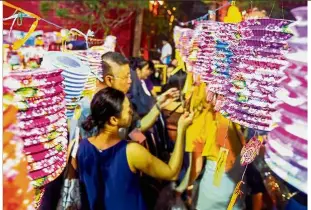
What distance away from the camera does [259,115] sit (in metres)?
1.29

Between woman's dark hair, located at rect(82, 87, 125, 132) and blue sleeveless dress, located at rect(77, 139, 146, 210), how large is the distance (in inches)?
4.0

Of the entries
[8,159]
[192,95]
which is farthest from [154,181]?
[8,159]

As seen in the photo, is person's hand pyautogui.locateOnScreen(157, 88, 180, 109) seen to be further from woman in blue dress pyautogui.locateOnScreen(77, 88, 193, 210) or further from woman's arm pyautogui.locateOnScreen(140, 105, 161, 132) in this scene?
woman in blue dress pyautogui.locateOnScreen(77, 88, 193, 210)

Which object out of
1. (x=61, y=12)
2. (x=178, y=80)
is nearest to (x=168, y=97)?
(x=178, y=80)

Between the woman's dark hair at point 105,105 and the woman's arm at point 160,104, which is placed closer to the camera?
the woman's dark hair at point 105,105

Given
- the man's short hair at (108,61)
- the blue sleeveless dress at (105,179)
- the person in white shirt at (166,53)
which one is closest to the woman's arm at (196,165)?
the blue sleeveless dress at (105,179)

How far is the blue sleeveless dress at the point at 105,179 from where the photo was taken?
1.63 meters

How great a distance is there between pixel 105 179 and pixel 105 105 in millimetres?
240

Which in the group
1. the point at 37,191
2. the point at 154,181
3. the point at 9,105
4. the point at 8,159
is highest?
the point at 9,105

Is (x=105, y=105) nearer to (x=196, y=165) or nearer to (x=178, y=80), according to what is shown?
(x=196, y=165)

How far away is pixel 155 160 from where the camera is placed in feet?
5.61

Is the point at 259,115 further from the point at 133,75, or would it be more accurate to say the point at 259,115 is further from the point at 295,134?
the point at 133,75

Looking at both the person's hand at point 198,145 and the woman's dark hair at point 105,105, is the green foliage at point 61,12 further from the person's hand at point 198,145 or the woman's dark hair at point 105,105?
the woman's dark hair at point 105,105

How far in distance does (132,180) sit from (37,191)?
45 centimetres
